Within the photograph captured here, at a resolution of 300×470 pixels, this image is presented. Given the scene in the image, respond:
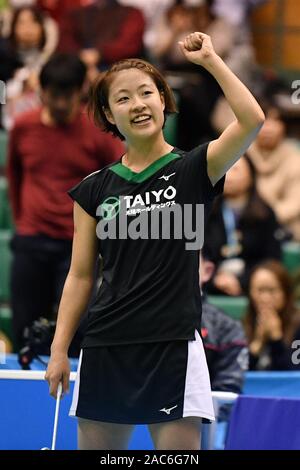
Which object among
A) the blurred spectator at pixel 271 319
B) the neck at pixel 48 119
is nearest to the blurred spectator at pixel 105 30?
the neck at pixel 48 119

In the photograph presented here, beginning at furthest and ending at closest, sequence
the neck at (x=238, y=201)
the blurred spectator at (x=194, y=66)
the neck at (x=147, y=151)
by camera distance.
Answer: the blurred spectator at (x=194, y=66)
the neck at (x=238, y=201)
the neck at (x=147, y=151)

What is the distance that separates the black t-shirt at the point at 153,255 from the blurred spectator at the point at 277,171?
4548 mm

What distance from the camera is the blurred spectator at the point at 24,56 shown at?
9.19m

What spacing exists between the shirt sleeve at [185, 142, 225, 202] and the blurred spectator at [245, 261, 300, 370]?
2915 mm

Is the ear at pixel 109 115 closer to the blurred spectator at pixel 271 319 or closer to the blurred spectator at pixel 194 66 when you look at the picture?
the blurred spectator at pixel 271 319

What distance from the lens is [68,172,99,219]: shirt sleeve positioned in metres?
4.34

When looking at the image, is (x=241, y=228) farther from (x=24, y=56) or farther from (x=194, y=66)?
(x=24, y=56)

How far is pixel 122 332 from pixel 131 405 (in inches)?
8.7

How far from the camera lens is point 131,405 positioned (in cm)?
416

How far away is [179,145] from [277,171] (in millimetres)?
806

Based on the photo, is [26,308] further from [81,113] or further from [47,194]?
[81,113]

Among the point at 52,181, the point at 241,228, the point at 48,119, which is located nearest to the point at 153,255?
the point at 52,181

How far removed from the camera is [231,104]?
4.07 m

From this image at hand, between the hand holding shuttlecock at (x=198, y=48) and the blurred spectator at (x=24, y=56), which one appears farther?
the blurred spectator at (x=24, y=56)
